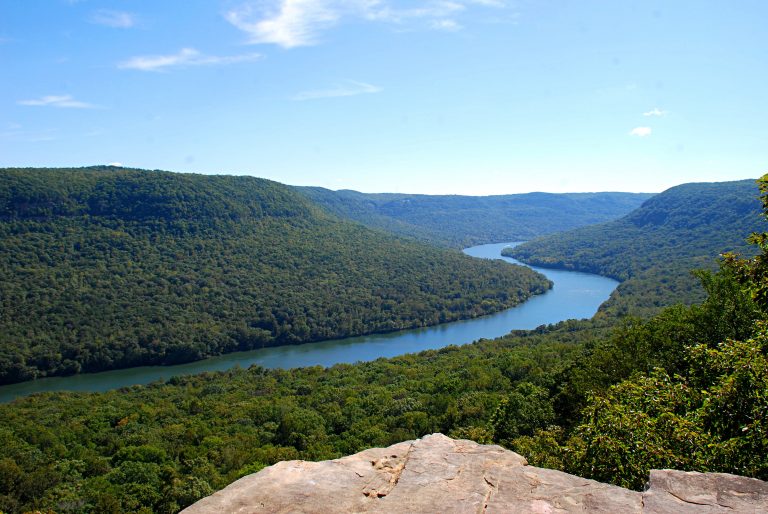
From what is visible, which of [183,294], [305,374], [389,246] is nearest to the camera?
[305,374]

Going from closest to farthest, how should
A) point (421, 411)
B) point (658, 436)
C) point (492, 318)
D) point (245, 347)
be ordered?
point (658, 436) < point (421, 411) < point (245, 347) < point (492, 318)

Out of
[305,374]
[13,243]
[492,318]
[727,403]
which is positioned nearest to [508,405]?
[727,403]

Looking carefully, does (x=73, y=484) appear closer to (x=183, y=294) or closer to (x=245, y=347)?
(x=245, y=347)

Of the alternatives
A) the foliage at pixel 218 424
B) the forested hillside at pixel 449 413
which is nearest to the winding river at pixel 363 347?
the forested hillside at pixel 449 413

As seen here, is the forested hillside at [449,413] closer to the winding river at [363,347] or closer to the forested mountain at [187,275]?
the winding river at [363,347]

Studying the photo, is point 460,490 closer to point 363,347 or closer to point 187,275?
point 363,347

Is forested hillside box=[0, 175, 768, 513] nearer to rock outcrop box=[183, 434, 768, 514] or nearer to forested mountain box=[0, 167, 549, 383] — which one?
rock outcrop box=[183, 434, 768, 514]

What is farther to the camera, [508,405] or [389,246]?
[389,246]
